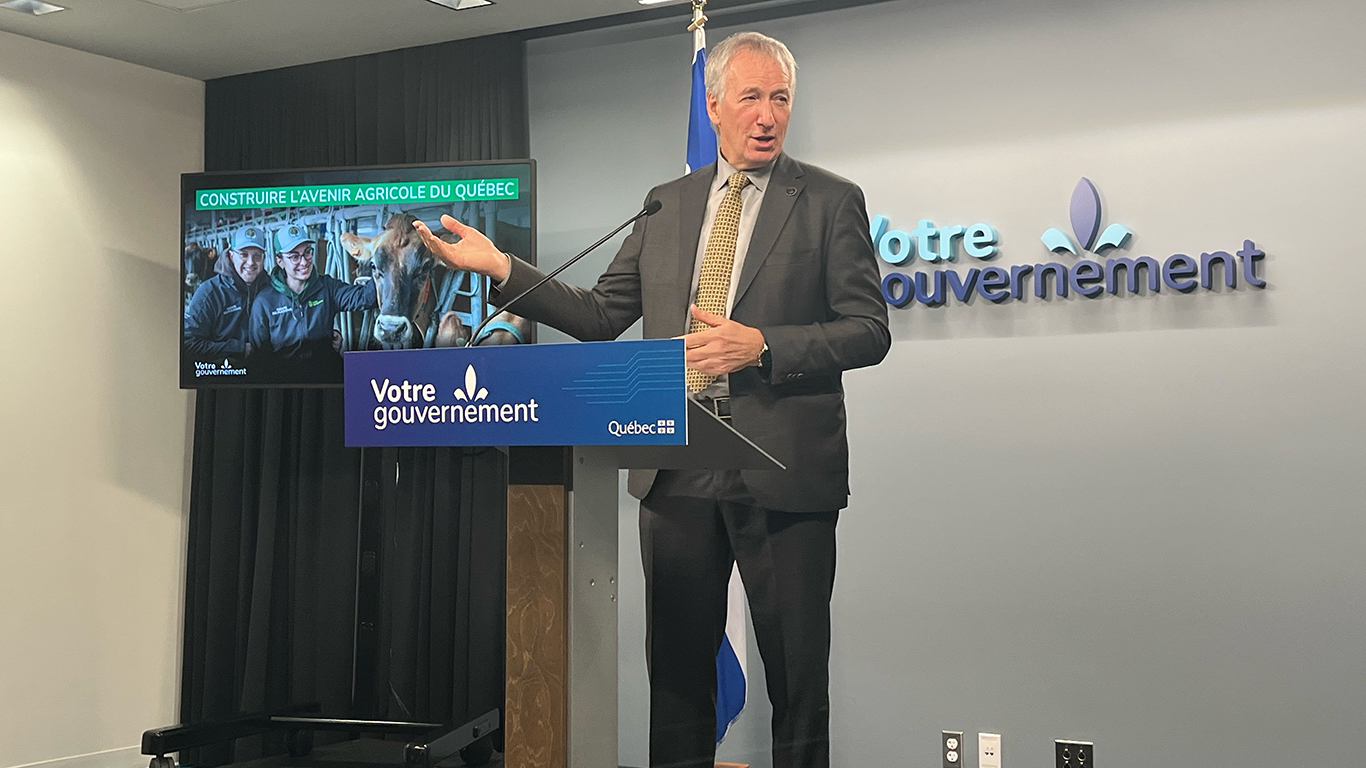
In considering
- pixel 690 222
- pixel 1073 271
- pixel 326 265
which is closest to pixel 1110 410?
pixel 1073 271

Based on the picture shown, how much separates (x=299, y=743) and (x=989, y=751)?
93.7 inches

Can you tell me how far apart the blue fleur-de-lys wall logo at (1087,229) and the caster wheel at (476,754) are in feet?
7.85

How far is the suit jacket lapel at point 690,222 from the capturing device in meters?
3.72

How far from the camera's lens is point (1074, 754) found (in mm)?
3422

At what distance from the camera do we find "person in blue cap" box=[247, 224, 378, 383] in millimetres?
3902

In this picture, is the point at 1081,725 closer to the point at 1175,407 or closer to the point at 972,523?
the point at 972,523

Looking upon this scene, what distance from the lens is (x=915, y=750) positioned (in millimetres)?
3621

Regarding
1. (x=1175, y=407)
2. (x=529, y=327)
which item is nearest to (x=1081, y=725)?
(x=1175, y=407)

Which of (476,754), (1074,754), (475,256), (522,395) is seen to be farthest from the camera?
(476,754)

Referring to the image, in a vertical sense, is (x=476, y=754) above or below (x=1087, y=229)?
below

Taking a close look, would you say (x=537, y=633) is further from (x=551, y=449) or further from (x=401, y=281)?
(x=401, y=281)

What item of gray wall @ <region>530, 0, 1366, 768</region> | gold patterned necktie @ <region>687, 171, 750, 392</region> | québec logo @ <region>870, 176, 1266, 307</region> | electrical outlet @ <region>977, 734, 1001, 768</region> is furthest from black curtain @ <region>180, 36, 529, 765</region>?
electrical outlet @ <region>977, 734, 1001, 768</region>

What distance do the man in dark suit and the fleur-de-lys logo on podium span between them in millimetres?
1850

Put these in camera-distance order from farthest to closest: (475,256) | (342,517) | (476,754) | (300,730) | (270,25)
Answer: (342,517)
(270,25)
(300,730)
(476,754)
(475,256)
